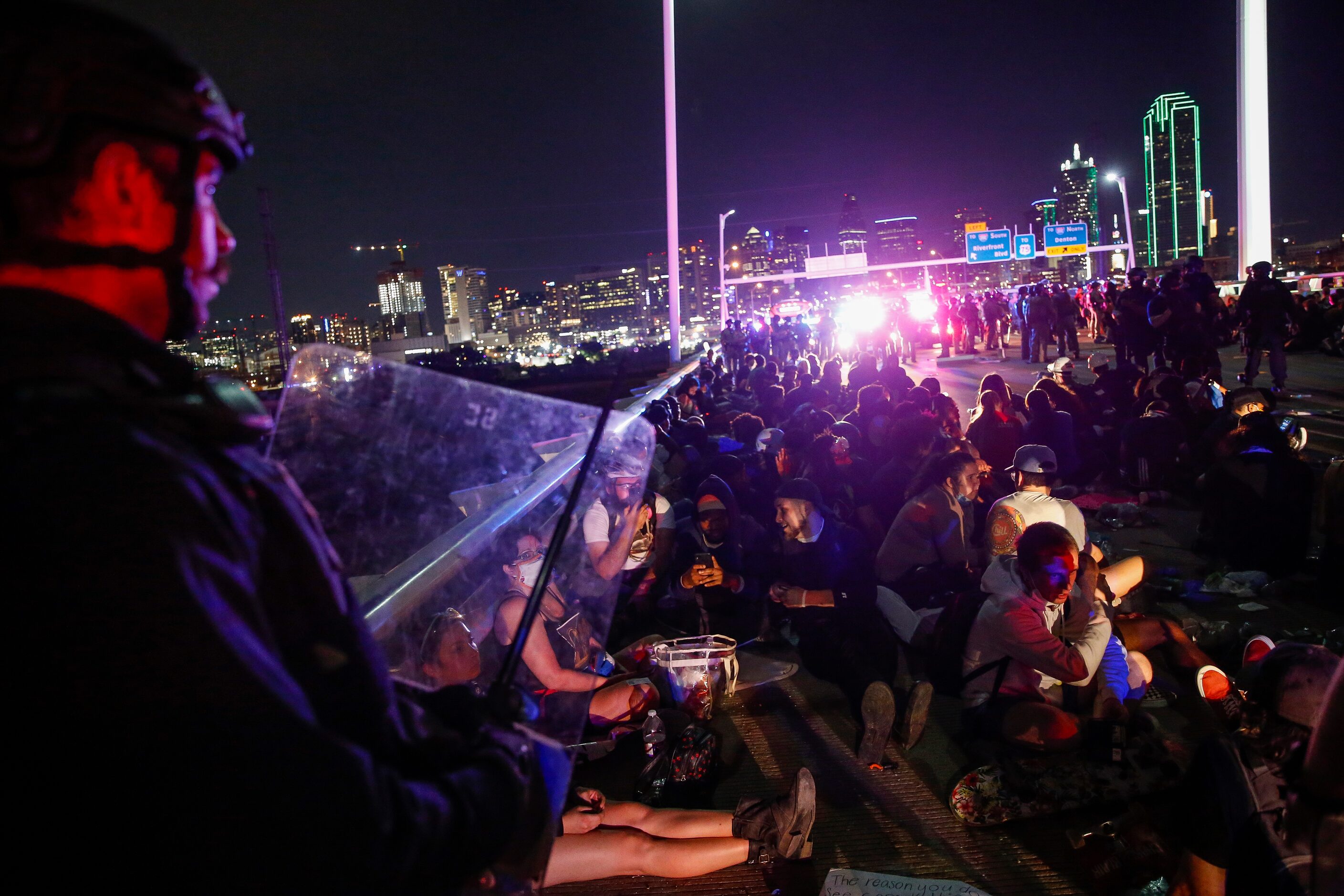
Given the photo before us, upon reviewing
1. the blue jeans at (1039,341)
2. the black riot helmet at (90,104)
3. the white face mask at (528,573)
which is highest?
the blue jeans at (1039,341)

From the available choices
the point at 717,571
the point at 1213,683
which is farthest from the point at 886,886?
the point at 717,571

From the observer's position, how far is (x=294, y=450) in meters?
2.28

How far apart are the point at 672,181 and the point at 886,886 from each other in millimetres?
24295

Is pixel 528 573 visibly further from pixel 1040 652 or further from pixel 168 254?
pixel 1040 652

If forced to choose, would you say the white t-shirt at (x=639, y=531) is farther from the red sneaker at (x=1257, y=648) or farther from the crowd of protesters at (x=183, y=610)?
the red sneaker at (x=1257, y=648)

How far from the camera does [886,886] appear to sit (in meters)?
3.13

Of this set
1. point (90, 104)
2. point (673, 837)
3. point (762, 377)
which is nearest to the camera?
point (90, 104)

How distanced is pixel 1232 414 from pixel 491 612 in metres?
7.12

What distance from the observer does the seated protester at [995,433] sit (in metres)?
8.23

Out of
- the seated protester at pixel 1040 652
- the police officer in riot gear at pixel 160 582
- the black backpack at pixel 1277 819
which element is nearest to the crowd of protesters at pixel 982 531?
the seated protester at pixel 1040 652

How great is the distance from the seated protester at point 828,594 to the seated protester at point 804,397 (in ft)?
18.1

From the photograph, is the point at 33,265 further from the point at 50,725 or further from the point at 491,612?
the point at 491,612

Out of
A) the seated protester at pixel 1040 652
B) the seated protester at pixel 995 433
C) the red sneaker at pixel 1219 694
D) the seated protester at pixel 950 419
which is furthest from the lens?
the seated protester at pixel 995 433

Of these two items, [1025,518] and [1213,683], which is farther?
[1025,518]
